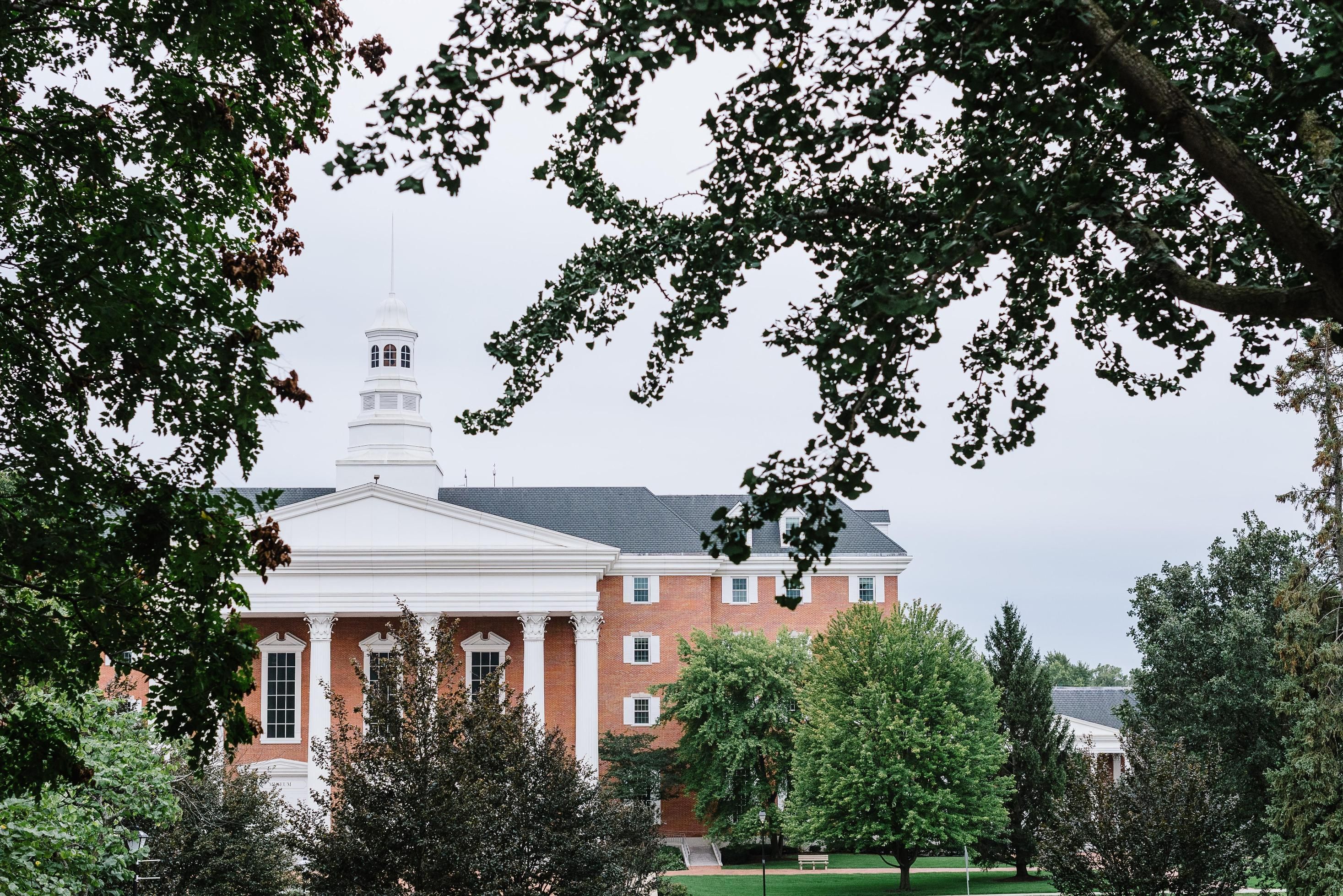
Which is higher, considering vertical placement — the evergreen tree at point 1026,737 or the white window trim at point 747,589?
the white window trim at point 747,589

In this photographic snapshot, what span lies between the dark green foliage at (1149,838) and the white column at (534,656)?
1103 inches

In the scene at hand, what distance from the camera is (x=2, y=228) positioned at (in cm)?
1025

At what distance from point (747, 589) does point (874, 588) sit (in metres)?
5.64

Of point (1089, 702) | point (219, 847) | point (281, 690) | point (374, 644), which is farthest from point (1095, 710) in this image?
point (219, 847)

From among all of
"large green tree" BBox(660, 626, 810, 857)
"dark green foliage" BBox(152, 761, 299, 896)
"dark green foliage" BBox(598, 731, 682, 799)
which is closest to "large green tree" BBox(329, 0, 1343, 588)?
"dark green foliage" BBox(152, 761, 299, 896)

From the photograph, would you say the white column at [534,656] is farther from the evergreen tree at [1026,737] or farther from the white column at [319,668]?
the evergreen tree at [1026,737]

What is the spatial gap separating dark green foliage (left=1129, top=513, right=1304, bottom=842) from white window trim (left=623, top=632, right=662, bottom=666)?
2082 centimetres

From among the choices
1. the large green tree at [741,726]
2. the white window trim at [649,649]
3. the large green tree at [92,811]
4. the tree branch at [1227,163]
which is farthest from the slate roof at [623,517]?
the tree branch at [1227,163]

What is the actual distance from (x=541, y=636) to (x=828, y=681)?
13.8 meters

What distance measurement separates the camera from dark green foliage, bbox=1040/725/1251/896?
24891 millimetres

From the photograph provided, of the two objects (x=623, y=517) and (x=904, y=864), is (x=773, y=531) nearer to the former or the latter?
(x=623, y=517)

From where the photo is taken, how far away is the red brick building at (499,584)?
51.9 m

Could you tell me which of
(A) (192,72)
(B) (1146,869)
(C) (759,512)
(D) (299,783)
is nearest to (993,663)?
(B) (1146,869)

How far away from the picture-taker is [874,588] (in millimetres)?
60000
